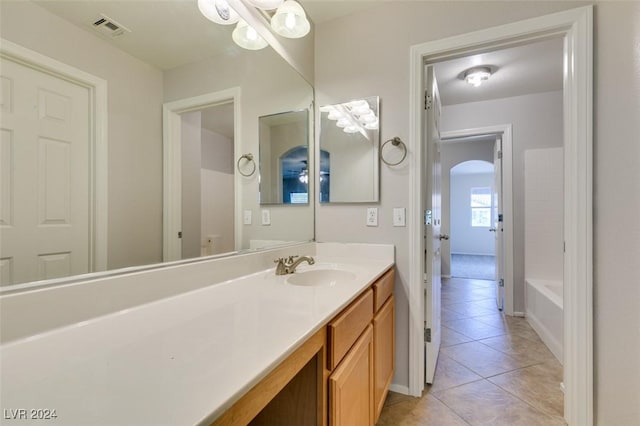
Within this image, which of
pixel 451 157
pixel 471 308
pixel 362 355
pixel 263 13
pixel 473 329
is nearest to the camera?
pixel 362 355

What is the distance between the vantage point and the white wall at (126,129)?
75 cm

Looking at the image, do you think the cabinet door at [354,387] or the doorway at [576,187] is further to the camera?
the doorway at [576,187]

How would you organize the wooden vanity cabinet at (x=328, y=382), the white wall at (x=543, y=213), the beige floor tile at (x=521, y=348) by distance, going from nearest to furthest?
the wooden vanity cabinet at (x=328, y=382) → the beige floor tile at (x=521, y=348) → the white wall at (x=543, y=213)

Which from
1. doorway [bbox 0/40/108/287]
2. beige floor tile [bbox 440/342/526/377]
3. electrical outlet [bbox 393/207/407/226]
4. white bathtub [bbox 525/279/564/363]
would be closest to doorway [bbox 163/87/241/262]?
doorway [bbox 0/40/108/287]

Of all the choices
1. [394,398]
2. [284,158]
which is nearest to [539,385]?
[394,398]

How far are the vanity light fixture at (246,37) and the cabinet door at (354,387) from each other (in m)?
1.48

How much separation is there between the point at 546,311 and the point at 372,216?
196cm

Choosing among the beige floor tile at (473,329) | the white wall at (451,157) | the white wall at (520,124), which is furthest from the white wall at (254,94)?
the white wall at (451,157)

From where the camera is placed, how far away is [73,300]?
739 millimetres

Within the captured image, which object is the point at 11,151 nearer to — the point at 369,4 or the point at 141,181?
the point at 141,181

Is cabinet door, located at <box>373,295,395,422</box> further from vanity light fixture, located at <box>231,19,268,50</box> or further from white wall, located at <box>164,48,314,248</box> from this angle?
vanity light fixture, located at <box>231,19,268,50</box>

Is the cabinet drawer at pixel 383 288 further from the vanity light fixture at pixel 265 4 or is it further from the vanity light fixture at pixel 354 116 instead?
the vanity light fixture at pixel 265 4

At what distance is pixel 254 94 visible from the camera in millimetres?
1544

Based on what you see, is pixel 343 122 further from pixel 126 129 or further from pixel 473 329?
pixel 473 329
